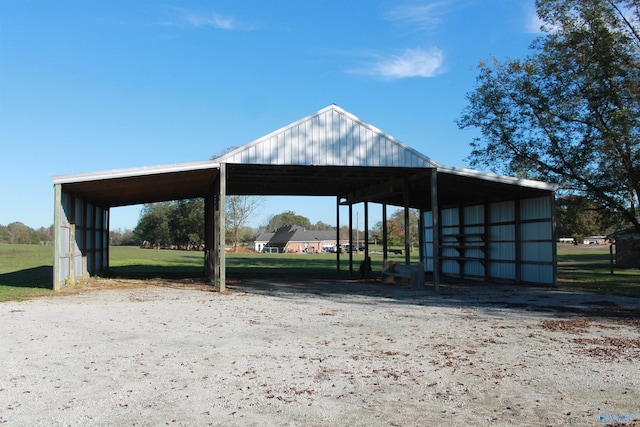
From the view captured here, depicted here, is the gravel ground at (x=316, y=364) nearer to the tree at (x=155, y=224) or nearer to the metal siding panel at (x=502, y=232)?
the metal siding panel at (x=502, y=232)

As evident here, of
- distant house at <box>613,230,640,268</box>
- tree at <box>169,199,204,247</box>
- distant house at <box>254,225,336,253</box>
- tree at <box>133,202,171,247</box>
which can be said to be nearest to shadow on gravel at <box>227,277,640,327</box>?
distant house at <box>613,230,640,268</box>

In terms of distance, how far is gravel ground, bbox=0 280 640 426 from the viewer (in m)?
4.59

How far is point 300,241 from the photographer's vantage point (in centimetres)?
9462

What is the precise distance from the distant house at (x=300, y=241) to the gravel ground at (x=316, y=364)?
79930 mm

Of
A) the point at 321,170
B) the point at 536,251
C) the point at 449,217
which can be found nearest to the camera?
the point at 321,170

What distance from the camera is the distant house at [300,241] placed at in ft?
306

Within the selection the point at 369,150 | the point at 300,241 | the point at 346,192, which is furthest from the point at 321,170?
the point at 300,241

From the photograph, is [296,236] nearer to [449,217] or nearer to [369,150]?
[449,217]

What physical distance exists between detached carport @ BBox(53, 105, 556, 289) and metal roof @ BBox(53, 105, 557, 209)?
0.03m

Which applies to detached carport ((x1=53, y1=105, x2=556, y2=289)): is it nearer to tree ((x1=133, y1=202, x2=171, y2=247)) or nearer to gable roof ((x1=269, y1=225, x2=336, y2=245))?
tree ((x1=133, y1=202, x2=171, y2=247))

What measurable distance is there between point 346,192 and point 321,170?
21.0 feet

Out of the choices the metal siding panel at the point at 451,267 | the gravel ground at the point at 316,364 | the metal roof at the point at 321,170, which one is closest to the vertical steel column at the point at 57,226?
the metal roof at the point at 321,170

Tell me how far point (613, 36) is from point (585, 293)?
980 centimetres

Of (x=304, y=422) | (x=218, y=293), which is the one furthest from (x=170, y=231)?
(x=304, y=422)
